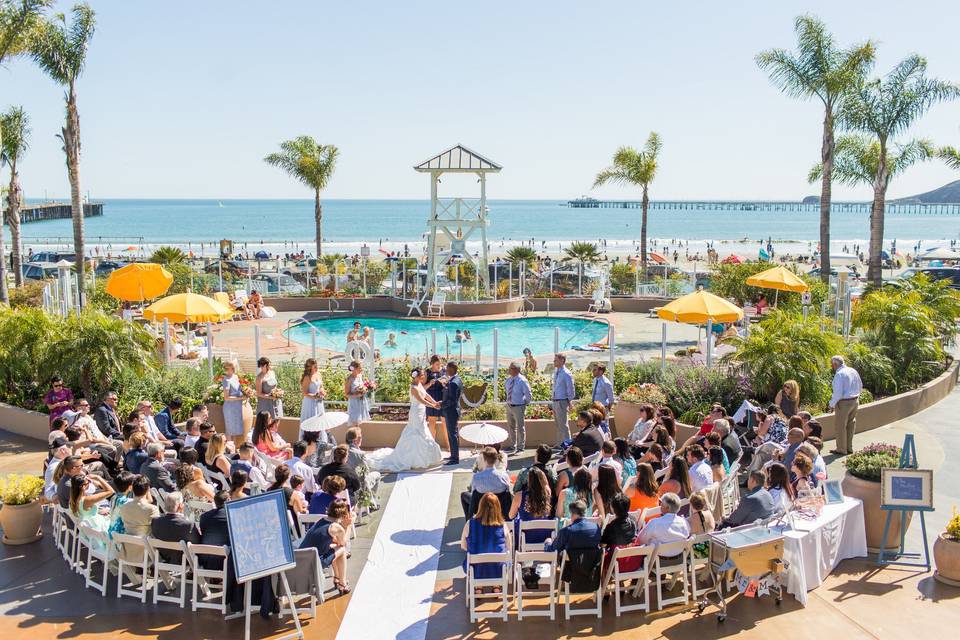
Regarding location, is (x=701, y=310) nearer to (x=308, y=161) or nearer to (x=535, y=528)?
(x=535, y=528)

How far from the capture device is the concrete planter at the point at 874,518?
9.16 m

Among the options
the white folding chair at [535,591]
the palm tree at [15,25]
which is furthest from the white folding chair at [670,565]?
the palm tree at [15,25]

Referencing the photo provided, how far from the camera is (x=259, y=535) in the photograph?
7.43m

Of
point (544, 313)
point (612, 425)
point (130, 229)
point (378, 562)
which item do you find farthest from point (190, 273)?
point (130, 229)

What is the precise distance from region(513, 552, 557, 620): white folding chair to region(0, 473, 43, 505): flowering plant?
237 inches

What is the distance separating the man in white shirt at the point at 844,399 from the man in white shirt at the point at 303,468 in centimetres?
814

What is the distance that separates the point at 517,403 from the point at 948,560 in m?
6.19

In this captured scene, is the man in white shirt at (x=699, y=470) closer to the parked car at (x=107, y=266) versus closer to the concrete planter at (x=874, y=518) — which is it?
the concrete planter at (x=874, y=518)

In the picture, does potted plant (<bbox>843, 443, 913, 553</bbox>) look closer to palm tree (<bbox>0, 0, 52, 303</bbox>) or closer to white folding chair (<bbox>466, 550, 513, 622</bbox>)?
white folding chair (<bbox>466, 550, 513, 622</bbox>)

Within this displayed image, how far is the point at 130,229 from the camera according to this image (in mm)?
144875

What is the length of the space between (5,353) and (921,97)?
84.2ft

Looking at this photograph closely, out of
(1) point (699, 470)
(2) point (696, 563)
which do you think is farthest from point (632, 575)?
(1) point (699, 470)

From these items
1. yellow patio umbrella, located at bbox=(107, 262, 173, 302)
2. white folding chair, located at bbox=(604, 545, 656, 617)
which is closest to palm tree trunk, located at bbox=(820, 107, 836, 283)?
yellow patio umbrella, located at bbox=(107, 262, 173, 302)

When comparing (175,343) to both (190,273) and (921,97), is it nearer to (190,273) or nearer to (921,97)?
(190,273)
